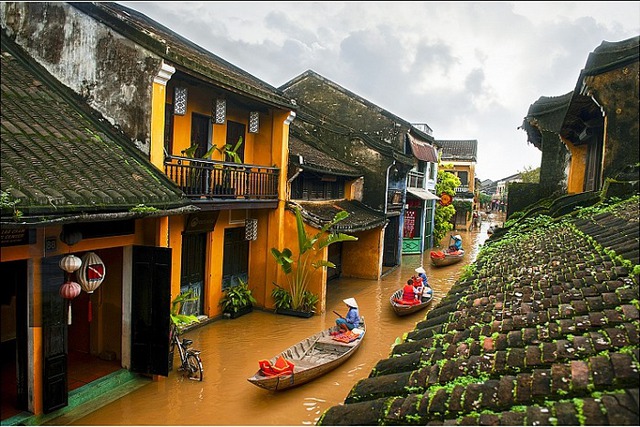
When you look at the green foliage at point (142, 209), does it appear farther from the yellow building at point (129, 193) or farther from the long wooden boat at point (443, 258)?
the long wooden boat at point (443, 258)

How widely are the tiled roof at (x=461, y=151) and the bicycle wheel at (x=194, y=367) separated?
4031 cm

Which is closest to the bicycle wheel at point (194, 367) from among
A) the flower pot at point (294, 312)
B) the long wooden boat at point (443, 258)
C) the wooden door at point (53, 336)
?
the wooden door at point (53, 336)

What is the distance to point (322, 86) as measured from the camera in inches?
945

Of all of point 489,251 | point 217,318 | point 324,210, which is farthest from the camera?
point 324,210

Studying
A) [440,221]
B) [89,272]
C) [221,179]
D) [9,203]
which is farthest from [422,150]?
[9,203]

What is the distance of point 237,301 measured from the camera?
14.3 metres

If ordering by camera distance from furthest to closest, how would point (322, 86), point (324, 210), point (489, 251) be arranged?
point (322, 86) < point (324, 210) < point (489, 251)

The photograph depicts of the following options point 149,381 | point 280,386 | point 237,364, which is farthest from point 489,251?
point 149,381

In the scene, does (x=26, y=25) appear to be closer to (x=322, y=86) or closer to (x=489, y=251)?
(x=489, y=251)

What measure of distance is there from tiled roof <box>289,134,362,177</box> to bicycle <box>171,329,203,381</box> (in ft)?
23.5

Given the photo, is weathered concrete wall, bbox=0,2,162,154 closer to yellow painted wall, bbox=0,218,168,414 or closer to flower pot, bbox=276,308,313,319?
yellow painted wall, bbox=0,218,168,414

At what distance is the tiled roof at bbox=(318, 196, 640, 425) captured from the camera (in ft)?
8.36

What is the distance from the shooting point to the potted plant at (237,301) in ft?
46.6

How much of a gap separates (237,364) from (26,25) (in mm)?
9047
